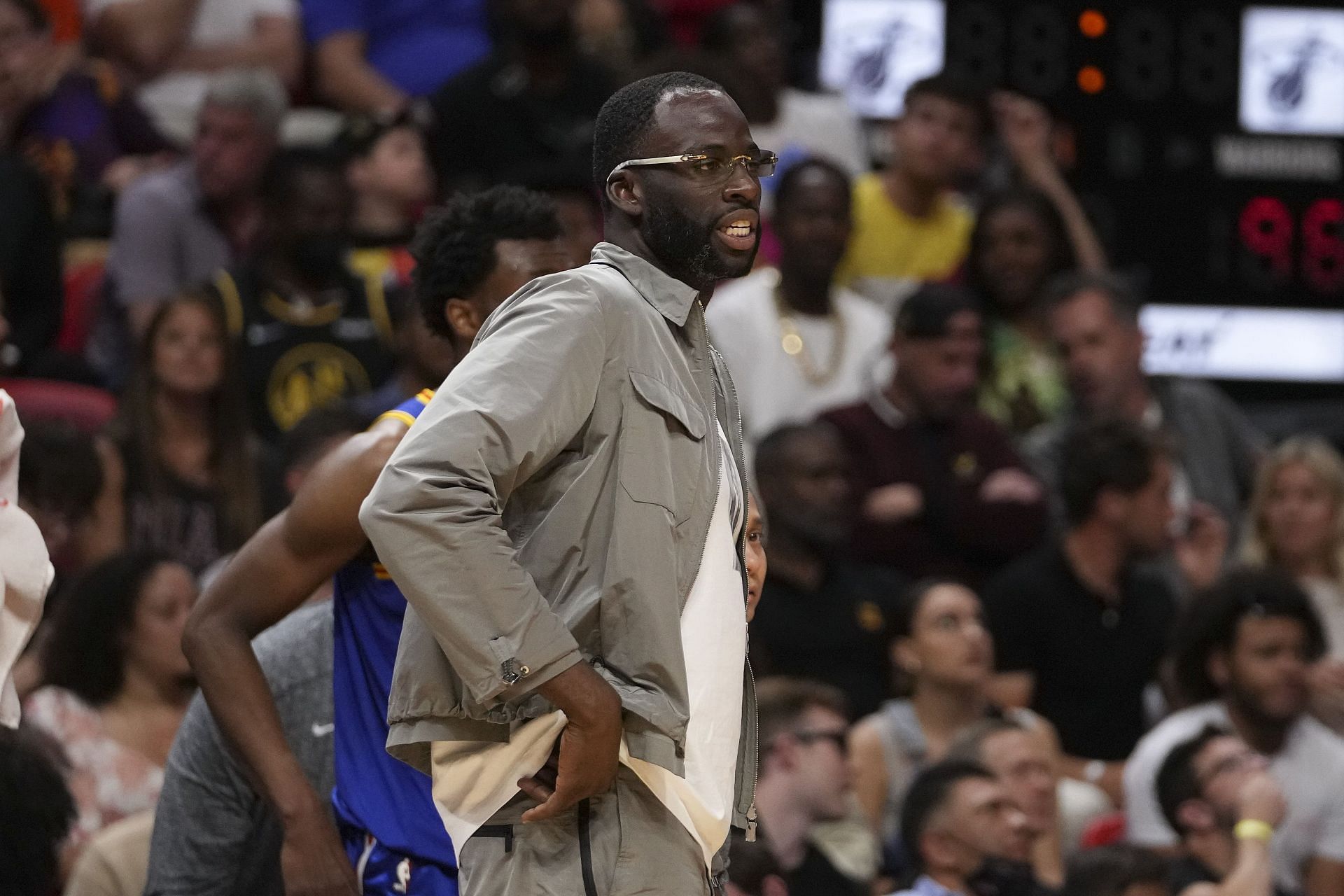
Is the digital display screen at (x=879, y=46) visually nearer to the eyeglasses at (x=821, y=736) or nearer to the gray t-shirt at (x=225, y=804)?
the eyeglasses at (x=821, y=736)

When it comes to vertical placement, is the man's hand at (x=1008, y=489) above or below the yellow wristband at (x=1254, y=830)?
above

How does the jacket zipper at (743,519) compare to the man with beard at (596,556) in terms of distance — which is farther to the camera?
the jacket zipper at (743,519)

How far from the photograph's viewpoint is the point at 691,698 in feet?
9.54

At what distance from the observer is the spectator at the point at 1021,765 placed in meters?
5.83

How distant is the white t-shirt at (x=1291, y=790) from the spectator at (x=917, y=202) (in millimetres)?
→ 2835

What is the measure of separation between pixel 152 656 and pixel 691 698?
3.00 metres

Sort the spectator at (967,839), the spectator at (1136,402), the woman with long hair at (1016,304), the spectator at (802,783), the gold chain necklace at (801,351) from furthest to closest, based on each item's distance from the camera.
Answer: the woman with long hair at (1016,304), the spectator at (1136,402), the gold chain necklace at (801,351), the spectator at (802,783), the spectator at (967,839)

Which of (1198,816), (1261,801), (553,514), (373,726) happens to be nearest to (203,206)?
(1198,816)

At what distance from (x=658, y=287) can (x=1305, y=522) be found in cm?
554

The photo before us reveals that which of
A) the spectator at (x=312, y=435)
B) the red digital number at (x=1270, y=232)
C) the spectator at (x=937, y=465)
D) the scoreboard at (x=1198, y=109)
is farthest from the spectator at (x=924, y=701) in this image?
the red digital number at (x=1270, y=232)

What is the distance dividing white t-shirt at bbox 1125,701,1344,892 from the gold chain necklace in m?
2.12

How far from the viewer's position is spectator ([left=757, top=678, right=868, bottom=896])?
5773 mm

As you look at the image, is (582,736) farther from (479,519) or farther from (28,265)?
(28,265)

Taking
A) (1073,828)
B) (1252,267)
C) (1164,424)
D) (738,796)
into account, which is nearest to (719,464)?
(738,796)
